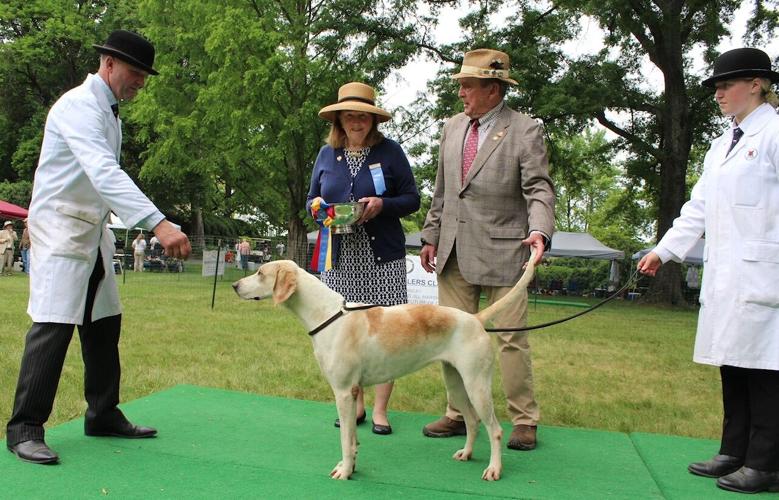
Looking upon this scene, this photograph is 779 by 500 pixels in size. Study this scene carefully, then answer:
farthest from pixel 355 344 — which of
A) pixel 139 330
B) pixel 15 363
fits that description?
pixel 139 330

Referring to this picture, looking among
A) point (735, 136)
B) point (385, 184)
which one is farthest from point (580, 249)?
point (735, 136)

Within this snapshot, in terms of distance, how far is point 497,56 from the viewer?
4.39m

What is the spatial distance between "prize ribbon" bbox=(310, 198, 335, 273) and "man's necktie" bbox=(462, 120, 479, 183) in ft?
3.23

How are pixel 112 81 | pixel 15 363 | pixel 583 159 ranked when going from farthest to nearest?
pixel 583 159 → pixel 15 363 → pixel 112 81

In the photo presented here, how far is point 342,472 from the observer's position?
366 cm

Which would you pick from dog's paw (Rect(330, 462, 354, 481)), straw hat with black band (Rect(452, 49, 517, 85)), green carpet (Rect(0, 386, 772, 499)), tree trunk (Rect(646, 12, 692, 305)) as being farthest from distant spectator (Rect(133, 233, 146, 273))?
dog's paw (Rect(330, 462, 354, 481))

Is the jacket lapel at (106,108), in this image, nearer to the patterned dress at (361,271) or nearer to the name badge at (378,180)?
the patterned dress at (361,271)

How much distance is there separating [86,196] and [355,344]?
180 cm

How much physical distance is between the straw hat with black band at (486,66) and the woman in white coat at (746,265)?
49.7 inches

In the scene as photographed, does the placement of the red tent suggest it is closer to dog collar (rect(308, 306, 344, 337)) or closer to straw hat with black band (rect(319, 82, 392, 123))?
straw hat with black band (rect(319, 82, 392, 123))

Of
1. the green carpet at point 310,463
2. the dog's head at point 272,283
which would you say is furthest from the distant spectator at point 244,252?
the dog's head at point 272,283

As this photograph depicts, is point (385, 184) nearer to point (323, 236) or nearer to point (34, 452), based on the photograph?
point (323, 236)

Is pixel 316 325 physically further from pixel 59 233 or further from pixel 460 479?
pixel 59 233

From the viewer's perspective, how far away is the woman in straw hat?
4770mm
